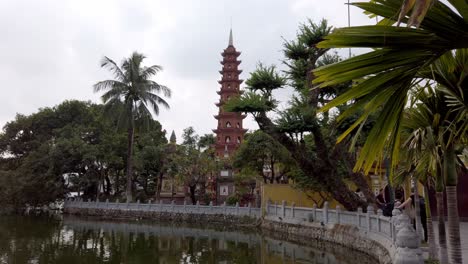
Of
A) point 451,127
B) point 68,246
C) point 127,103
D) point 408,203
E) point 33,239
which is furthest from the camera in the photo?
point 127,103

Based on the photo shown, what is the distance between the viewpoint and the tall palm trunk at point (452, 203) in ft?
12.8

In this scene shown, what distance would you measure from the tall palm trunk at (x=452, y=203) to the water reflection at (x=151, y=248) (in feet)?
24.0

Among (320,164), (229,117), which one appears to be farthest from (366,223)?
(229,117)

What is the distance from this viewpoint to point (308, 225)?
639 inches

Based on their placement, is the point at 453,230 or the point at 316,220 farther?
the point at 316,220

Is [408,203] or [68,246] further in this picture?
[68,246]

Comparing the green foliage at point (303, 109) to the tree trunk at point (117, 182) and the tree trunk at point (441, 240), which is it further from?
the tree trunk at point (117, 182)

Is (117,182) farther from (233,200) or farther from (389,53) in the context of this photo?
(389,53)

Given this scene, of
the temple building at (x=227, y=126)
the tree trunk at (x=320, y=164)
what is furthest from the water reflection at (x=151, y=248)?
the temple building at (x=227, y=126)

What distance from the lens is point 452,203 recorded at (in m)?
4.24

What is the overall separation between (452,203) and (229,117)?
102 ft

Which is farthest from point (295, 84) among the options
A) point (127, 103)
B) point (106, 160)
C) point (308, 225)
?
point (106, 160)

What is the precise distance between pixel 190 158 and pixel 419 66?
81.9 feet

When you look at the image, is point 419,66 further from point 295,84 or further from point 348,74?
point 295,84
